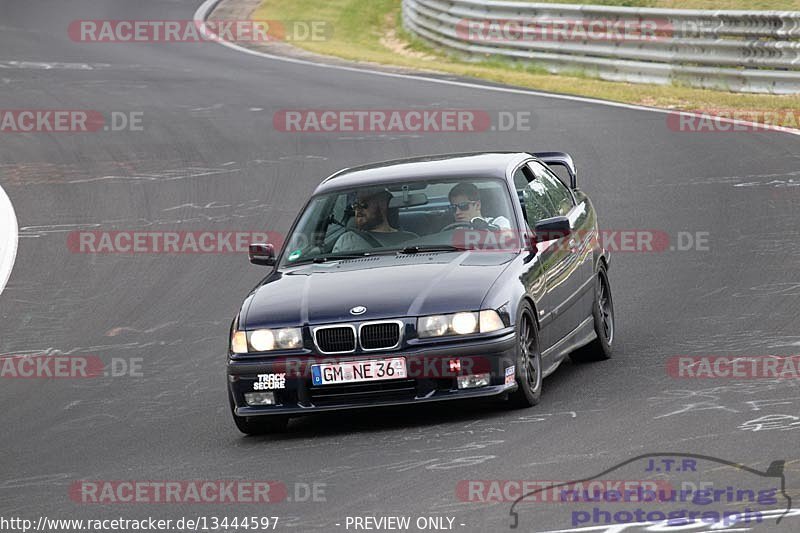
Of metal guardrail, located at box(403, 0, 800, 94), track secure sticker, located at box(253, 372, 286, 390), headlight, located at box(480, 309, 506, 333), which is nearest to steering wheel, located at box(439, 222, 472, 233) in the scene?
headlight, located at box(480, 309, 506, 333)

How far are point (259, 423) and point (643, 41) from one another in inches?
656

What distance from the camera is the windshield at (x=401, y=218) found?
31.9 ft

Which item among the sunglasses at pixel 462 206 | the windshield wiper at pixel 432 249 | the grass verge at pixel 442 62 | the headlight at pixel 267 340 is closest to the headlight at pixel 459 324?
the headlight at pixel 267 340

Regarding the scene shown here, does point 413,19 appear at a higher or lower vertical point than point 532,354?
lower

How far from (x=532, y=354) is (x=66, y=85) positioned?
1764 centimetres

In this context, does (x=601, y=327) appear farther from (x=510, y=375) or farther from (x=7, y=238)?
(x=7, y=238)

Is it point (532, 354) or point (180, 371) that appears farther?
point (180, 371)

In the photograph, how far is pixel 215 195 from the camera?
17.4m

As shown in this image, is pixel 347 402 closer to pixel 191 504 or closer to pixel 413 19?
pixel 191 504

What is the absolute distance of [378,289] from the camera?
29.0 ft

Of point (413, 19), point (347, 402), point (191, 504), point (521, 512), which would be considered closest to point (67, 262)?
point (347, 402)

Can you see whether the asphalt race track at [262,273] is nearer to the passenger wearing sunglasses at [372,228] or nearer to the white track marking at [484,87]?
the white track marking at [484,87]

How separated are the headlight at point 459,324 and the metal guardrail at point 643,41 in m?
14.2

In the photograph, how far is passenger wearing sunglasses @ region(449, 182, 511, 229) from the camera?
9.78 m
